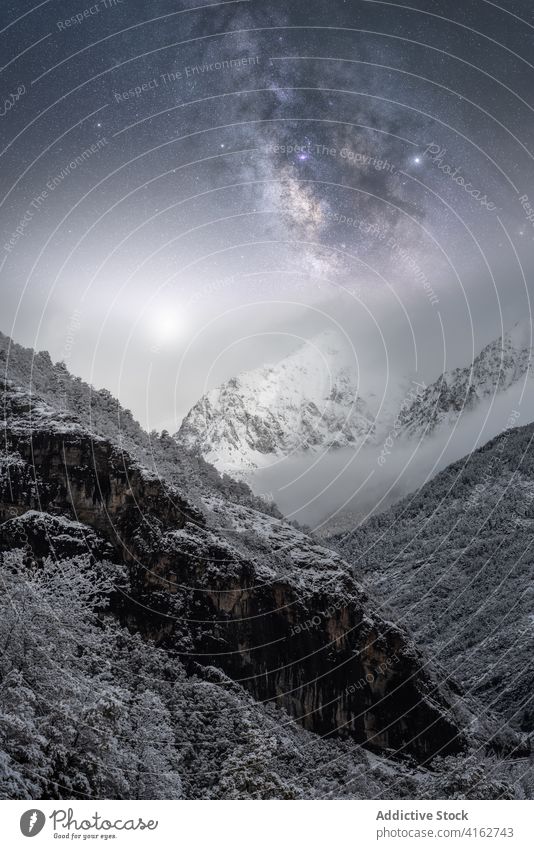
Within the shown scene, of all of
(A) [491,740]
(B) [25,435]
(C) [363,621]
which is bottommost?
(A) [491,740]

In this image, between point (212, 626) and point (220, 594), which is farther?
point (220, 594)

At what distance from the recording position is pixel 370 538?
168 meters

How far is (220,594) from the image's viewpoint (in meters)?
58.0

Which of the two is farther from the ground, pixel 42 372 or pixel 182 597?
pixel 42 372

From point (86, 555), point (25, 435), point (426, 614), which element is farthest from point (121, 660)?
point (426, 614)

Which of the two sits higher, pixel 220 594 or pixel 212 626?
pixel 220 594

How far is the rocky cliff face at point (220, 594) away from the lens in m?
55.8

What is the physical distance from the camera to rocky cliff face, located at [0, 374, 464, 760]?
55.8 metres

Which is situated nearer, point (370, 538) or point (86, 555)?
point (86, 555)

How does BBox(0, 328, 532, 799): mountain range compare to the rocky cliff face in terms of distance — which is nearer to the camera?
BBox(0, 328, 532, 799): mountain range

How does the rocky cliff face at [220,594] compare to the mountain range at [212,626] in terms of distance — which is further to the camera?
the rocky cliff face at [220,594]
